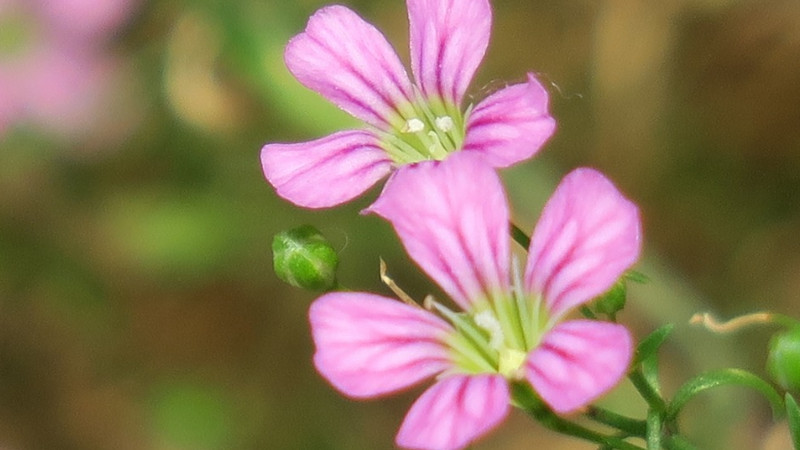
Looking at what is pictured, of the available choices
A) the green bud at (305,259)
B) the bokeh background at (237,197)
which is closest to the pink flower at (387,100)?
the green bud at (305,259)

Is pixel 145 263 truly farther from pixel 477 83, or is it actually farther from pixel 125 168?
pixel 477 83

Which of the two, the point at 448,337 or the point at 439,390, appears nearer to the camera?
the point at 439,390

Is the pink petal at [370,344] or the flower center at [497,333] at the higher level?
the pink petal at [370,344]

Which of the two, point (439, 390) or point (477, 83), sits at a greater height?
point (439, 390)

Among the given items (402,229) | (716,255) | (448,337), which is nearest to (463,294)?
(448,337)

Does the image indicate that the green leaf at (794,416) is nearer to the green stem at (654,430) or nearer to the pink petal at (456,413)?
the green stem at (654,430)

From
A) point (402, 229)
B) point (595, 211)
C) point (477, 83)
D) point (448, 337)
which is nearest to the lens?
point (595, 211)

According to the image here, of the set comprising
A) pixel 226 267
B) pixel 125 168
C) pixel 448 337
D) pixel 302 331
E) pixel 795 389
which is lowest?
pixel 302 331
